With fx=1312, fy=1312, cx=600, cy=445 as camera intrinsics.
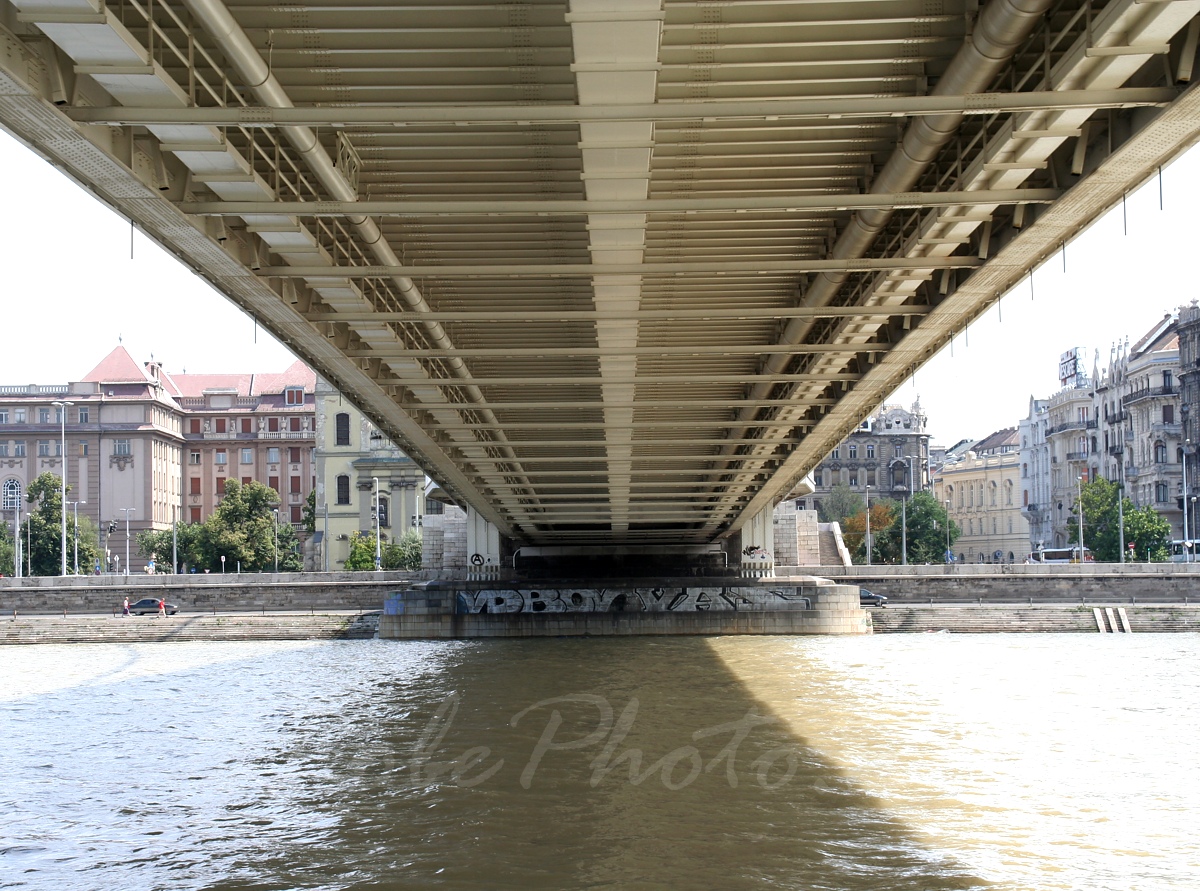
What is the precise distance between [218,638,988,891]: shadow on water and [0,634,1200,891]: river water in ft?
0.16

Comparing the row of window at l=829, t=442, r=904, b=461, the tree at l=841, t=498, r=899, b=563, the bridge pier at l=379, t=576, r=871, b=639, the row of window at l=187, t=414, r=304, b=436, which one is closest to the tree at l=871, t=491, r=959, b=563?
the tree at l=841, t=498, r=899, b=563

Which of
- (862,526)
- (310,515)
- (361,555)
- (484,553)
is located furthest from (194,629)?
(862,526)

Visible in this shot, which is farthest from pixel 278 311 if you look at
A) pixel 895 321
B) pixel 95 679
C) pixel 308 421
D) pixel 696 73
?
pixel 308 421

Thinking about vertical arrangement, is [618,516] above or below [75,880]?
above

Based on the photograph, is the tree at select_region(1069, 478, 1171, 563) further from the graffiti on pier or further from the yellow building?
the graffiti on pier

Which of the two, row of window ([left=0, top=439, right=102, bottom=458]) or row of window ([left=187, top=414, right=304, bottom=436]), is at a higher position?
row of window ([left=187, top=414, right=304, bottom=436])

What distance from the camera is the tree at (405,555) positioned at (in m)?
72.8

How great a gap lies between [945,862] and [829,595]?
32.0 meters

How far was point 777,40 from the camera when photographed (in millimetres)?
10398

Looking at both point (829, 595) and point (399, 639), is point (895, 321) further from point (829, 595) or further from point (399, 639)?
point (399, 639)

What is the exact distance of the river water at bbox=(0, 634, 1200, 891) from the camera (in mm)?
11336

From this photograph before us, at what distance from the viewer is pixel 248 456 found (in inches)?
4434

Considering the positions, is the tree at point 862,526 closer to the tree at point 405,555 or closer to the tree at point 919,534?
the tree at point 919,534

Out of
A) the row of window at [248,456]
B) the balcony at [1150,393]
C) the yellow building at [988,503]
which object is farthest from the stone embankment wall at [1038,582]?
the row of window at [248,456]
